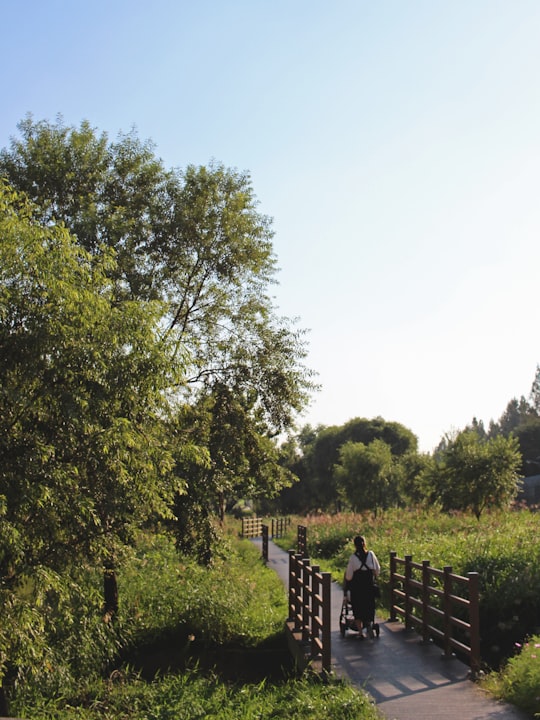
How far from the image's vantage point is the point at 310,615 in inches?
403

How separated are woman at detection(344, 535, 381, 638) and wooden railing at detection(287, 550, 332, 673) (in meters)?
0.60

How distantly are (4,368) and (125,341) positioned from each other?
4.75ft

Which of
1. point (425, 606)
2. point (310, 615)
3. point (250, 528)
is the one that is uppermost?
point (425, 606)

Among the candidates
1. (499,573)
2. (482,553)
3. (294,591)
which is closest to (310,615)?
(294,591)

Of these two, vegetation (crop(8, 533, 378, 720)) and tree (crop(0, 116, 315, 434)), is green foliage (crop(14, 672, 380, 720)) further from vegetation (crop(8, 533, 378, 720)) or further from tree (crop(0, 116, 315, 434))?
tree (crop(0, 116, 315, 434))

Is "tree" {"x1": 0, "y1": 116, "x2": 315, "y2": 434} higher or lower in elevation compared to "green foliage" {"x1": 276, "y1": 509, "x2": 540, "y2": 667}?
higher

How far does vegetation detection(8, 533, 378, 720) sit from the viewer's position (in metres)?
8.69

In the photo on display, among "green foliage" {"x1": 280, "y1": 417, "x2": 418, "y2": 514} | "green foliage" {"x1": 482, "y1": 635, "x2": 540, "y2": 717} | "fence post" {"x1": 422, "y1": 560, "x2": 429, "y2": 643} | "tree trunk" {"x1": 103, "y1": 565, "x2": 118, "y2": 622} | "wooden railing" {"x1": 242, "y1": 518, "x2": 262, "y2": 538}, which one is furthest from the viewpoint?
"green foliage" {"x1": 280, "y1": 417, "x2": 418, "y2": 514}

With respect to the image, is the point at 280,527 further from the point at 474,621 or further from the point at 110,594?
the point at 474,621

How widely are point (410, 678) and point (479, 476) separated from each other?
20.3 meters

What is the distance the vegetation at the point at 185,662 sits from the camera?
8688mm

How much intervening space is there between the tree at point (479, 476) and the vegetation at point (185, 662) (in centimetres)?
1349

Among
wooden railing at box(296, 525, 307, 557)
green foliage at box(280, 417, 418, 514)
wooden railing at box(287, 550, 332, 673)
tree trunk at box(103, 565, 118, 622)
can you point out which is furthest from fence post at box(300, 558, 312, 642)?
green foliage at box(280, 417, 418, 514)

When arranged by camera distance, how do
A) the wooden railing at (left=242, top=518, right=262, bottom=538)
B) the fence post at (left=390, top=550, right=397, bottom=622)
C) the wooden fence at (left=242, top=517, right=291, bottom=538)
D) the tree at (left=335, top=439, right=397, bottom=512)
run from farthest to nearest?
the tree at (left=335, top=439, right=397, bottom=512) → the wooden railing at (left=242, top=518, right=262, bottom=538) → the wooden fence at (left=242, top=517, right=291, bottom=538) → the fence post at (left=390, top=550, right=397, bottom=622)
